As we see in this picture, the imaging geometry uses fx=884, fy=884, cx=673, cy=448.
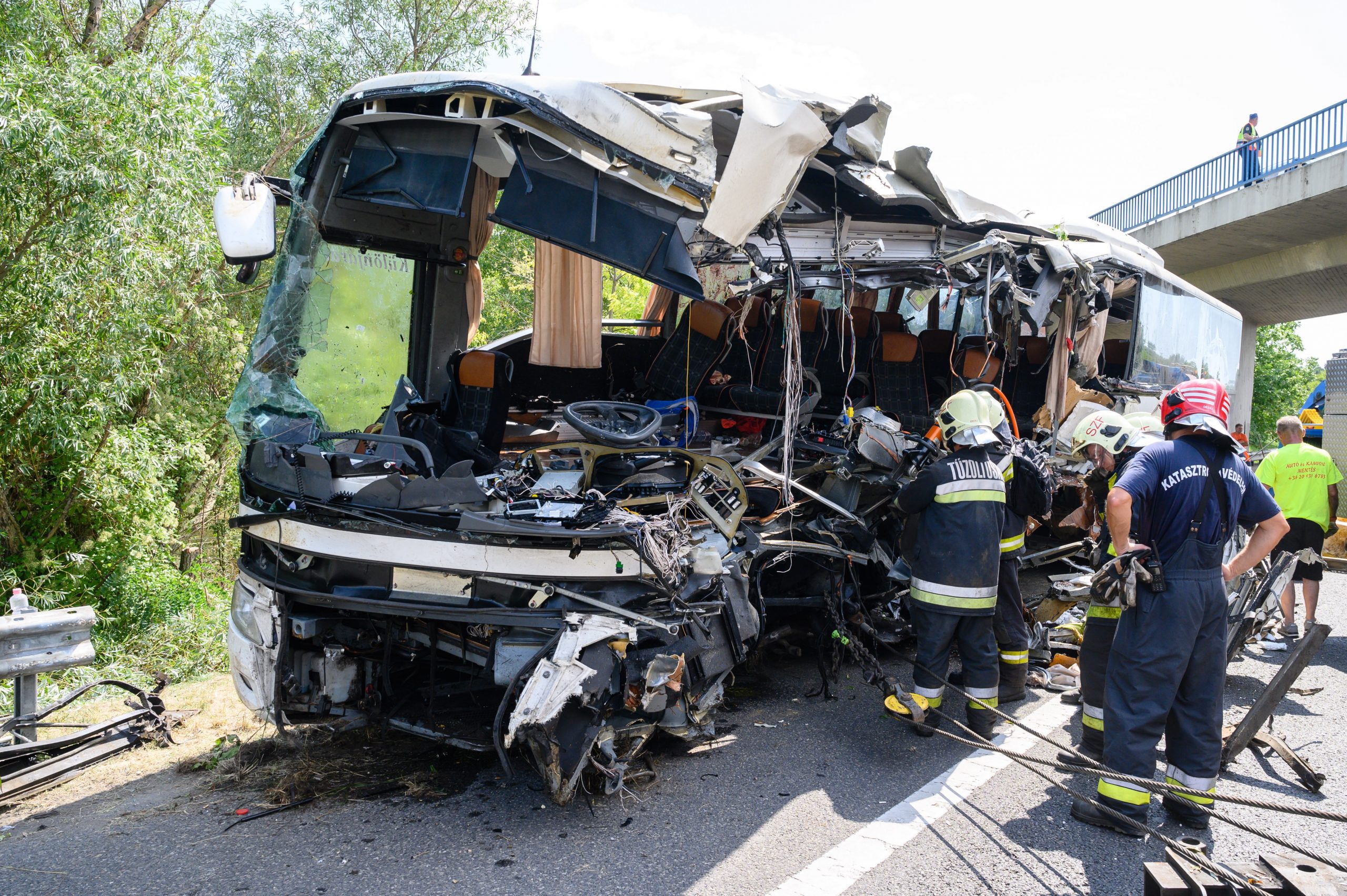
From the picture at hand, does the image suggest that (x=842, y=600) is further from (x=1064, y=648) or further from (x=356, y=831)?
(x=356, y=831)

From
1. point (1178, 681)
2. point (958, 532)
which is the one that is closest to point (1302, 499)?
point (958, 532)

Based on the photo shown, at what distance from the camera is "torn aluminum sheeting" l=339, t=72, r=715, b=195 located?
11.7ft

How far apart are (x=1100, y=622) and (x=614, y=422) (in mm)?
2519

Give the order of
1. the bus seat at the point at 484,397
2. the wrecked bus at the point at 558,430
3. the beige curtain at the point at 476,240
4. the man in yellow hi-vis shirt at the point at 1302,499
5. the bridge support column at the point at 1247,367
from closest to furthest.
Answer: the wrecked bus at the point at 558,430 < the beige curtain at the point at 476,240 < the bus seat at the point at 484,397 < the man in yellow hi-vis shirt at the point at 1302,499 < the bridge support column at the point at 1247,367

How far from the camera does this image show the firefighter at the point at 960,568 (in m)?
4.31

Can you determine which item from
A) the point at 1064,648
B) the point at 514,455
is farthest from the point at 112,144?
the point at 1064,648

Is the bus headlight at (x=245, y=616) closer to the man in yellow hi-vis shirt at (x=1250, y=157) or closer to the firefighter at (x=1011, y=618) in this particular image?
the firefighter at (x=1011, y=618)

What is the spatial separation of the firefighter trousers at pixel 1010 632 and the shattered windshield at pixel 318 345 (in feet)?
11.8

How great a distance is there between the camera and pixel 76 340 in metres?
7.22

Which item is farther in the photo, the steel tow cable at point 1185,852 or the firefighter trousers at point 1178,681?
the firefighter trousers at point 1178,681

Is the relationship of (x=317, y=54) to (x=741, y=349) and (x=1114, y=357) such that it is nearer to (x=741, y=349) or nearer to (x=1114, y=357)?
(x=741, y=349)

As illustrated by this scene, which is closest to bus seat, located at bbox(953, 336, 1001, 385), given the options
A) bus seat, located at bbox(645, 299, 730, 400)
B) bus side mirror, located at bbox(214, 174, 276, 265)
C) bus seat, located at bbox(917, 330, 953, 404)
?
bus seat, located at bbox(917, 330, 953, 404)

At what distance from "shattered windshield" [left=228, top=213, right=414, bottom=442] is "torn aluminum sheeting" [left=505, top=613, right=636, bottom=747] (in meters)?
1.84

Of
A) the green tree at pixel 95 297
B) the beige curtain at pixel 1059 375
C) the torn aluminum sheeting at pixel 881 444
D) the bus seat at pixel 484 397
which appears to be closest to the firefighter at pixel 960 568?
the torn aluminum sheeting at pixel 881 444
